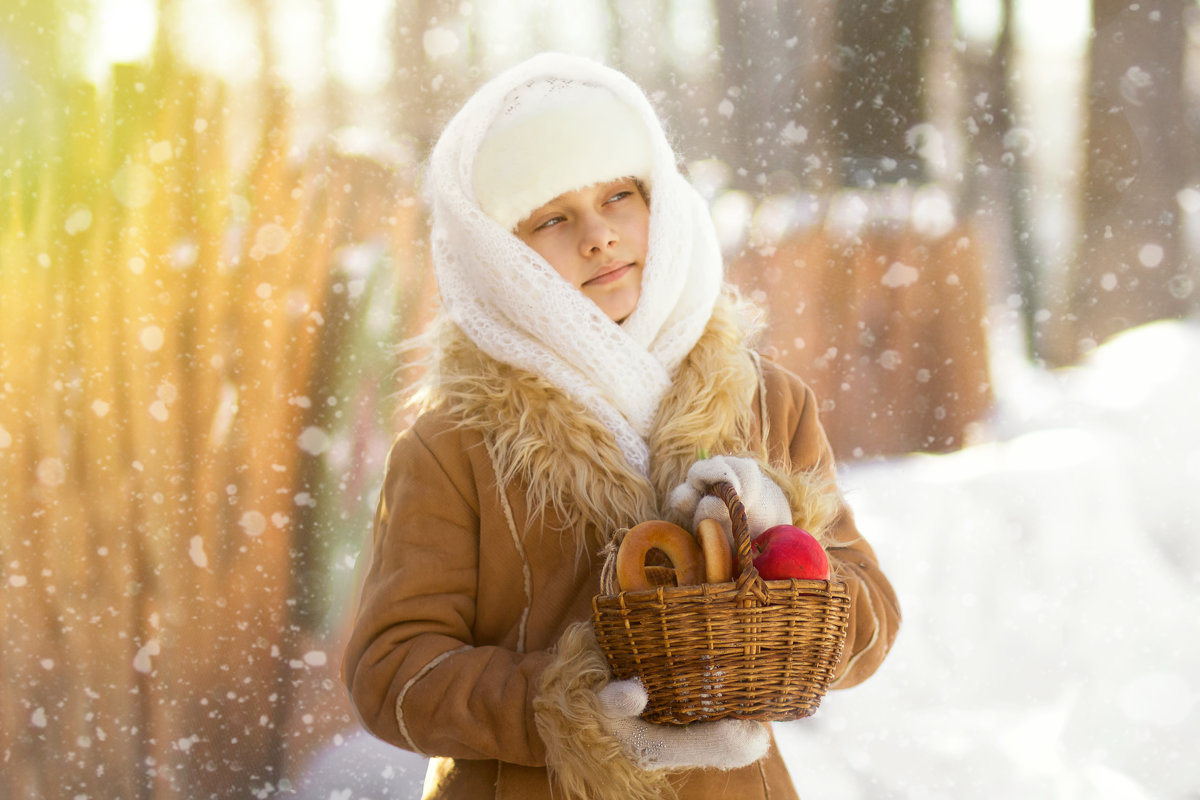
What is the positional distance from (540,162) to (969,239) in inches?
51.1

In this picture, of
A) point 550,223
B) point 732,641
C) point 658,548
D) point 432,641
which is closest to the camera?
point 732,641

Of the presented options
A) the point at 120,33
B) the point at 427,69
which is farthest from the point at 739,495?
the point at 120,33

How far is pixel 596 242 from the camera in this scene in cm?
130

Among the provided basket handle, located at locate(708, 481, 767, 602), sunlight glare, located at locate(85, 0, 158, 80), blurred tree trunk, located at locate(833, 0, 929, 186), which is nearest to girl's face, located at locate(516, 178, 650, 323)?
basket handle, located at locate(708, 481, 767, 602)

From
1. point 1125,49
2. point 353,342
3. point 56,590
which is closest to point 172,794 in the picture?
point 56,590

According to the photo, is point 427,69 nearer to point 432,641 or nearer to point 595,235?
point 595,235

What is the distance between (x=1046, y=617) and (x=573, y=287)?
1451mm

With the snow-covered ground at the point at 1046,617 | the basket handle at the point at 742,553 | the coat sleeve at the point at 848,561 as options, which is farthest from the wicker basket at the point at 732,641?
the snow-covered ground at the point at 1046,617

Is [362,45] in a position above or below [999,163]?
above

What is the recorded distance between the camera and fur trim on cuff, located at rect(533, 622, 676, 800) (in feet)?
3.28

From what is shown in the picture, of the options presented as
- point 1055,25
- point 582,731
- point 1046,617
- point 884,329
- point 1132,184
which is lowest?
point 1046,617

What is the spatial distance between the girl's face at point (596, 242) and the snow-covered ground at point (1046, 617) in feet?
3.81

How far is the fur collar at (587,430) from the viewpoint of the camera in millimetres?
1217

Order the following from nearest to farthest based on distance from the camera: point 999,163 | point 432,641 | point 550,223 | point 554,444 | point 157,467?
point 432,641
point 554,444
point 550,223
point 157,467
point 999,163
